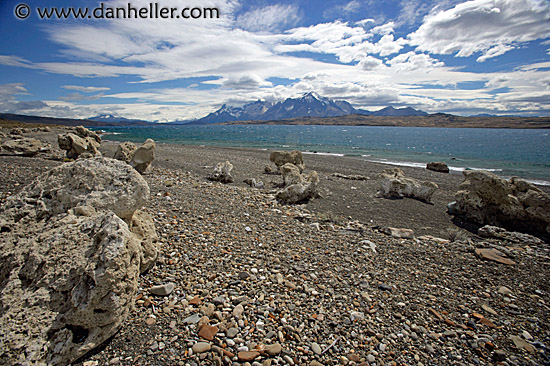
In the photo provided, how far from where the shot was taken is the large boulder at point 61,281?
2885 mm

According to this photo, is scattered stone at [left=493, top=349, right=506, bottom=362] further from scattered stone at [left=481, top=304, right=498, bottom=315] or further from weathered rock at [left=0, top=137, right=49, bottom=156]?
weathered rock at [left=0, top=137, right=49, bottom=156]

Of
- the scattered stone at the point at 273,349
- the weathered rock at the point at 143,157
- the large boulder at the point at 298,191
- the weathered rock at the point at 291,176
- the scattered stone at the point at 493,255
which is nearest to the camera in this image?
the scattered stone at the point at 273,349

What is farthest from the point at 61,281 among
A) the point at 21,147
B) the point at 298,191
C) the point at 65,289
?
the point at 21,147

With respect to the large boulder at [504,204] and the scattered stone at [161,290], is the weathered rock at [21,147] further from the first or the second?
the large boulder at [504,204]

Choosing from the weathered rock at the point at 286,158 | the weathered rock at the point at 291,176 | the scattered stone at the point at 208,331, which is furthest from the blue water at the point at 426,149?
the scattered stone at the point at 208,331

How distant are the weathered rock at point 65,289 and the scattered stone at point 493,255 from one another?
8054 millimetres

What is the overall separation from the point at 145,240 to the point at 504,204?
43.7 feet

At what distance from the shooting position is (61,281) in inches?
125

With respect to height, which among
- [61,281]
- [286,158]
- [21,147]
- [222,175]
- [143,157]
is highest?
[21,147]

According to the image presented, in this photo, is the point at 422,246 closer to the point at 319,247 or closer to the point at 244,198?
the point at 319,247

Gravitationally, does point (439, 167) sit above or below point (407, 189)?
below

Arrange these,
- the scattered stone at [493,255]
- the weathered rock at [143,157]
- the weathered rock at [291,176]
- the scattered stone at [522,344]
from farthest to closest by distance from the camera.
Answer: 1. the weathered rock at [143,157]
2. the weathered rock at [291,176]
3. the scattered stone at [493,255]
4. the scattered stone at [522,344]

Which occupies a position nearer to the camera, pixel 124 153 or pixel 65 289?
pixel 65 289

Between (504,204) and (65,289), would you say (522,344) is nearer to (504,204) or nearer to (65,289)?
(65,289)
